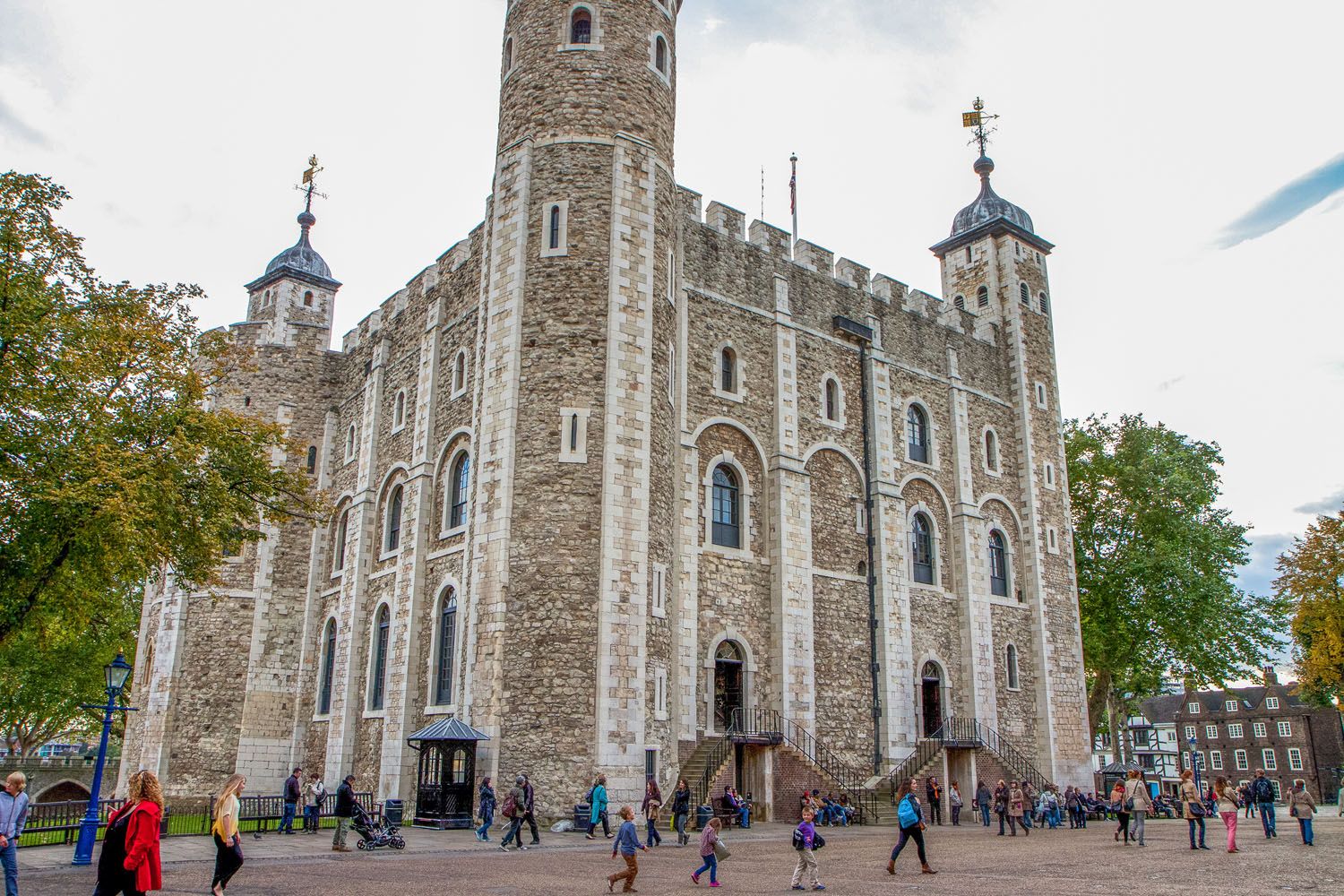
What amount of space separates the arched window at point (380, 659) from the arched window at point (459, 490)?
3.61 meters

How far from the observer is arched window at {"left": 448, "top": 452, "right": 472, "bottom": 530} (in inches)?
1007

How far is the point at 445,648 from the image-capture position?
24531 mm

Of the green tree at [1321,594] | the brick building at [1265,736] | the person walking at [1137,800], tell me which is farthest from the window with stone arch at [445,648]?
the brick building at [1265,736]

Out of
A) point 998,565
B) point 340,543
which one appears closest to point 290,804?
point 340,543

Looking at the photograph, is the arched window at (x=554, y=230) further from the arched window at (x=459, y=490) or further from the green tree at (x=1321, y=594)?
the green tree at (x=1321, y=594)

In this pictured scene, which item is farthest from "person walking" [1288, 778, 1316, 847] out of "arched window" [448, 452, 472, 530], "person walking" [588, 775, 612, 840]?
"arched window" [448, 452, 472, 530]

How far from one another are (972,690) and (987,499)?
6.23 metres

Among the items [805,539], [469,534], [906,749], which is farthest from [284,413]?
[906,749]

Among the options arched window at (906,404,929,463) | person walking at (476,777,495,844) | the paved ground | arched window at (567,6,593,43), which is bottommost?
the paved ground

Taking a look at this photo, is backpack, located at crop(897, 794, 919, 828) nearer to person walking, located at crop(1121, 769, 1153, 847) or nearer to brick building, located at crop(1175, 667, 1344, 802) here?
person walking, located at crop(1121, 769, 1153, 847)

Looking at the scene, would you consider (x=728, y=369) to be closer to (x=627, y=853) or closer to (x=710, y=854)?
(x=710, y=854)

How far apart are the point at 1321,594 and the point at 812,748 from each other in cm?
1325

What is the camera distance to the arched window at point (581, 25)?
24969mm

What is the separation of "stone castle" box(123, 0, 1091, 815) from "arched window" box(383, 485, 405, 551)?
13 cm
